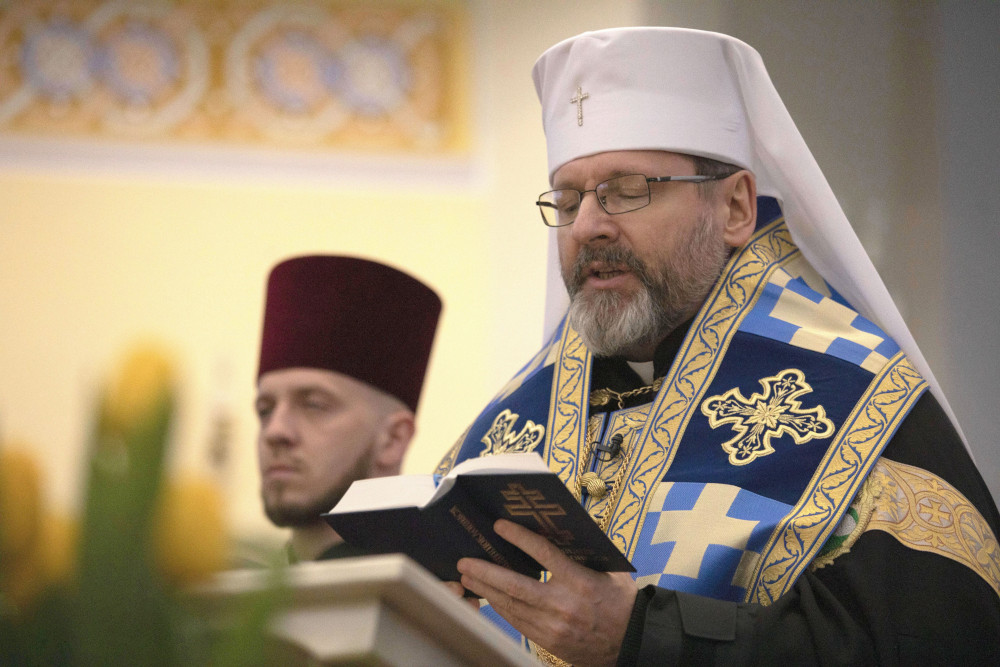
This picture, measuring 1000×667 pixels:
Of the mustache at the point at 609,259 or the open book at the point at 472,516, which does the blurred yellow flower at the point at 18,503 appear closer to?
the open book at the point at 472,516

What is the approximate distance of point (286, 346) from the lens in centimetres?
428

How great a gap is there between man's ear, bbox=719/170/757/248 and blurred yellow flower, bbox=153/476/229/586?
2609 mm

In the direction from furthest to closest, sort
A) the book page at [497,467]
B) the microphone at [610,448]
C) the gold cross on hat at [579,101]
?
the gold cross on hat at [579,101]
the microphone at [610,448]
the book page at [497,467]

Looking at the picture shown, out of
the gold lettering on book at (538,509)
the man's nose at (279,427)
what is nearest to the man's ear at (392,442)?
the man's nose at (279,427)

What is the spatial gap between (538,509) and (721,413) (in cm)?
97

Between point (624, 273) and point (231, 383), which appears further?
point (231, 383)

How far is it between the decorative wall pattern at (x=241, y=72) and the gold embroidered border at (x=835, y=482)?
5.11m

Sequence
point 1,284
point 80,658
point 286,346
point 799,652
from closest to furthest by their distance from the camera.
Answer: point 80,658, point 799,652, point 286,346, point 1,284

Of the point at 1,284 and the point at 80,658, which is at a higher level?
the point at 80,658

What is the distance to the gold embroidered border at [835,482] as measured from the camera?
2.41m

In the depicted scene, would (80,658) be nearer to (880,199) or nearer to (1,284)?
(880,199)

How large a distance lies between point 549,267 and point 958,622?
1.82 meters

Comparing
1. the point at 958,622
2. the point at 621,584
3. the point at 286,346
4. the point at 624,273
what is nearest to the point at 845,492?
the point at 958,622

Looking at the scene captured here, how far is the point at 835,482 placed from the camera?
2.50m
